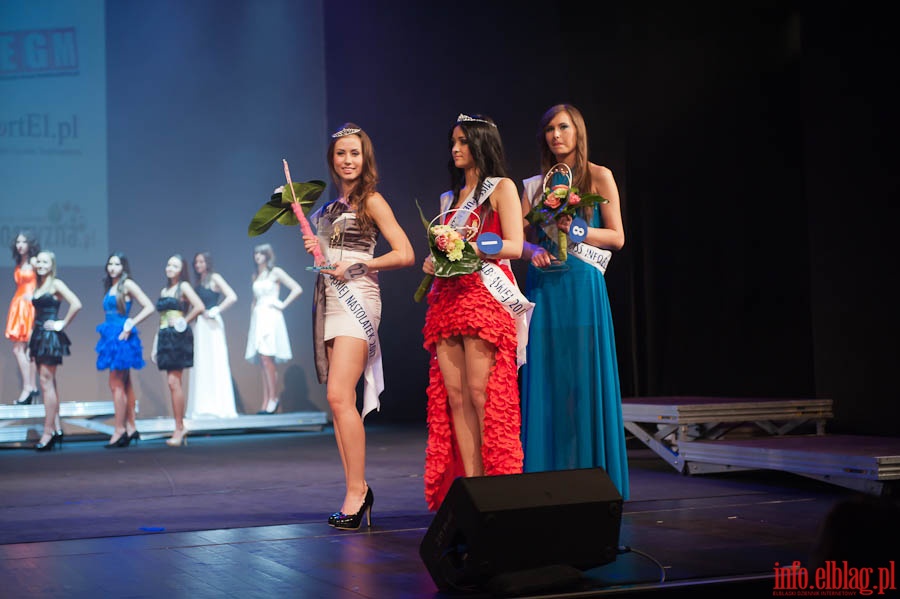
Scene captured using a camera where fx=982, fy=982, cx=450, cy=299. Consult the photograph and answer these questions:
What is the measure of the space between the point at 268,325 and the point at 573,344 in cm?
663

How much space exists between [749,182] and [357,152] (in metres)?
3.49

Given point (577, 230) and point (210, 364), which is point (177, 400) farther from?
point (577, 230)

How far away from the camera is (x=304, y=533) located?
3.19 m

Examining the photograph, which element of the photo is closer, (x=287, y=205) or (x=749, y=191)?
(x=287, y=205)

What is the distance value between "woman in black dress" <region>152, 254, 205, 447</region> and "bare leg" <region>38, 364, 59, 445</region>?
0.83 m

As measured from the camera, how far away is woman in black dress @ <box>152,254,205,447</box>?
7.92 metres

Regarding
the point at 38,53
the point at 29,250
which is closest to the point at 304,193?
the point at 29,250

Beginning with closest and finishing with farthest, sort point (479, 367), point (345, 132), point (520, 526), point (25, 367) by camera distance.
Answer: point (520, 526) → point (479, 367) → point (345, 132) → point (25, 367)

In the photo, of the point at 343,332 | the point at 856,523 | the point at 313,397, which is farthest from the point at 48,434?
the point at 856,523

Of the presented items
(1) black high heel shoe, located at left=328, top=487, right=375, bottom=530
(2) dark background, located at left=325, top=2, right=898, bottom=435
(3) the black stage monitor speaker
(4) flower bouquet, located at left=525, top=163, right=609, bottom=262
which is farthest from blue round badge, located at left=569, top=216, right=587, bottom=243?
(2) dark background, located at left=325, top=2, right=898, bottom=435

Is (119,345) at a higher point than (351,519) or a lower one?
higher

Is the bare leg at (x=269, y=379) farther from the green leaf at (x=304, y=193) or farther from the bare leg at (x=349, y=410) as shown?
the bare leg at (x=349, y=410)

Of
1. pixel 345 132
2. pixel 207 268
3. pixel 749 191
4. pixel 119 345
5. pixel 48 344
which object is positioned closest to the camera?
pixel 345 132

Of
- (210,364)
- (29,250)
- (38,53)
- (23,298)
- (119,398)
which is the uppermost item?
(38,53)
